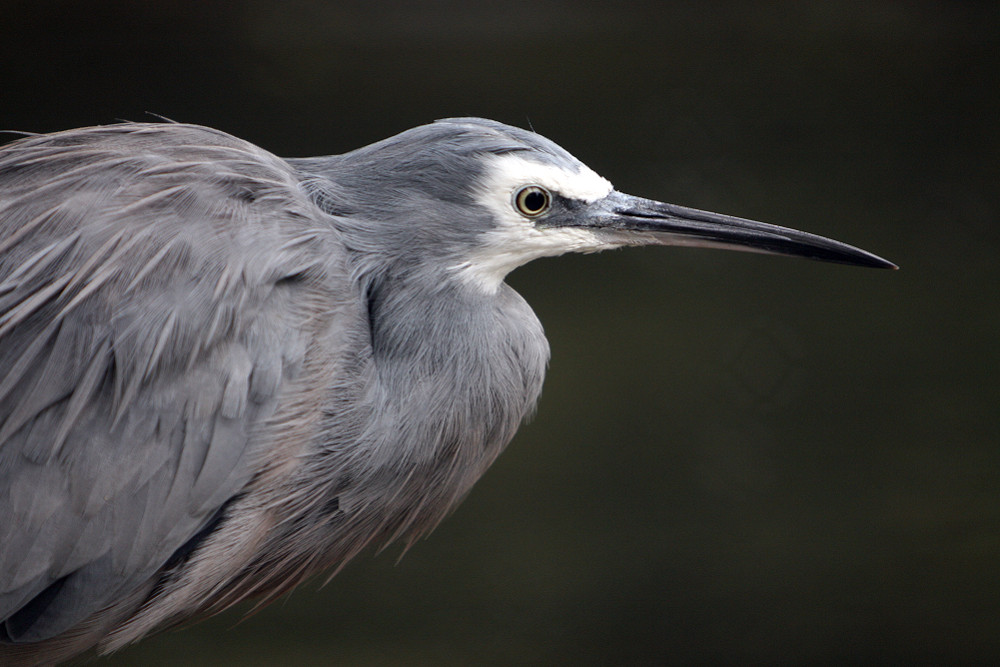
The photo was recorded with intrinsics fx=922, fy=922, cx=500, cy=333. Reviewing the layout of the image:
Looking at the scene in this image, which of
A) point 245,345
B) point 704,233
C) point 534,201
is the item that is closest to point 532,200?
point 534,201

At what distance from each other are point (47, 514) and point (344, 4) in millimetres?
1310

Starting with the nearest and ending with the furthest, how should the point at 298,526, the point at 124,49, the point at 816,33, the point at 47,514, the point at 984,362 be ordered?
the point at 47,514 → the point at 298,526 → the point at 124,49 → the point at 816,33 → the point at 984,362

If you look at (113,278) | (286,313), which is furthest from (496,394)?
(113,278)

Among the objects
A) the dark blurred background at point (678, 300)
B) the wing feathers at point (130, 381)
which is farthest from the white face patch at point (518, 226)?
the dark blurred background at point (678, 300)

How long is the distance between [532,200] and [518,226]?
0.03 metres

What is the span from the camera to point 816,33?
6.38 feet

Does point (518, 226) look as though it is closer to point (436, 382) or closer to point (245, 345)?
point (436, 382)

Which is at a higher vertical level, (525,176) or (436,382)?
(525,176)

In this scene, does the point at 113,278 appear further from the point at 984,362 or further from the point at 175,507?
the point at 984,362

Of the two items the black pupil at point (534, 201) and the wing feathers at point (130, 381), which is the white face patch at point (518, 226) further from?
the wing feathers at point (130, 381)

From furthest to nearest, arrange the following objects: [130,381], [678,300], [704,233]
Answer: [678,300], [704,233], [130,381]

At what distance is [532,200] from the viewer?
87cm

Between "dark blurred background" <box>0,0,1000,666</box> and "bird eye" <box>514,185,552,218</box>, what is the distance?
1.09 meters

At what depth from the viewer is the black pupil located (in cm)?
87
